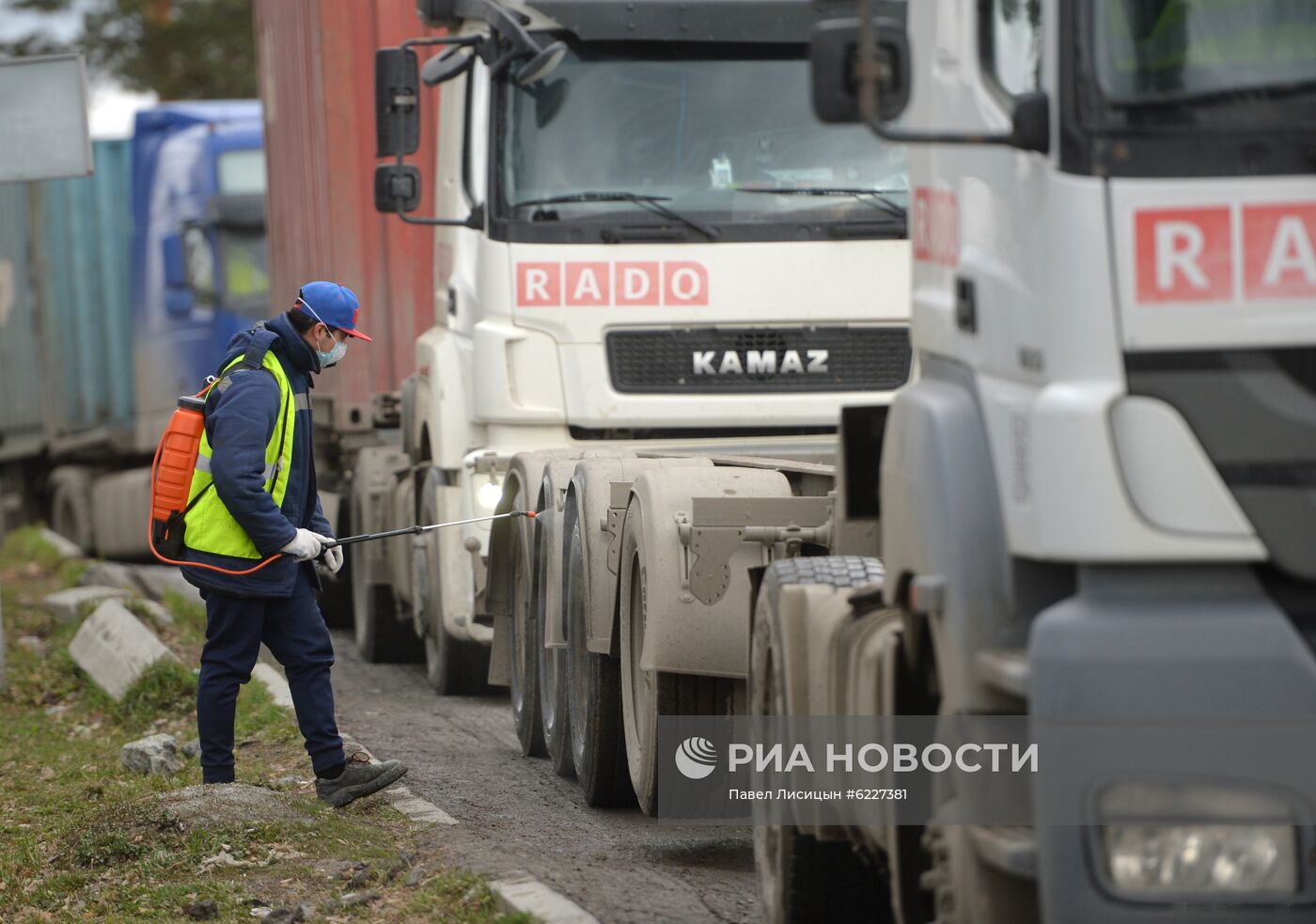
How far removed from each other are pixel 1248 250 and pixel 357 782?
14.5 feet

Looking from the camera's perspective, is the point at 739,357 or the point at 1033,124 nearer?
the point at 1033,124

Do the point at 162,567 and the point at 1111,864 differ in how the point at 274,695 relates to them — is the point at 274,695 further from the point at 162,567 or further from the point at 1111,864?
the point at 162,567

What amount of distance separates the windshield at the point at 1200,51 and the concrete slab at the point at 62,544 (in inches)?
634

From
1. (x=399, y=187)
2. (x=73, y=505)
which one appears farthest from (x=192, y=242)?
(x=399, y=187)

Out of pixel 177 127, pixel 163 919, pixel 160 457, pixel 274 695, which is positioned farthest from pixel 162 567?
pixel 163 919

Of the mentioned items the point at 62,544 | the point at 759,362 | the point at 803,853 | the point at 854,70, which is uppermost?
the point at 854,70

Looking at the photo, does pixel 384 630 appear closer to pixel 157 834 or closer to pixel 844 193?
pixel 844 193

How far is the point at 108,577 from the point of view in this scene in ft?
52.8

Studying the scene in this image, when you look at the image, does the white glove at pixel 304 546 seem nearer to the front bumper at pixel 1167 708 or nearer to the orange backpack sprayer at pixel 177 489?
the orange backpack sprayer at pixel 177 489

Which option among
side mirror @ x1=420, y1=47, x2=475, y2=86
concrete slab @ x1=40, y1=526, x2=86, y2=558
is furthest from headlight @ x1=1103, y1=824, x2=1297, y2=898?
concrete slab @ x1=40, y1=526, x2=86, y2=558

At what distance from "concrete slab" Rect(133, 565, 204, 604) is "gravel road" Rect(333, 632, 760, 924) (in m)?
4.27

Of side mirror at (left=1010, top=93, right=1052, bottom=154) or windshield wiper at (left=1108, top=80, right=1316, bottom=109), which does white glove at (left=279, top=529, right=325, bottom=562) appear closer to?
side mirror at (left=1010, top=93, right=1052, bottom=154)

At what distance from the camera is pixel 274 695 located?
10.1 meters

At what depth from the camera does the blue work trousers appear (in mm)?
7578
